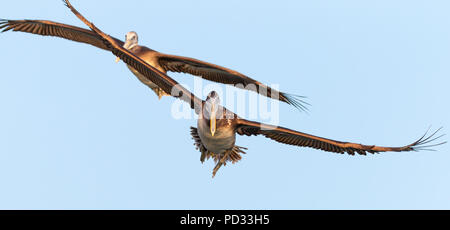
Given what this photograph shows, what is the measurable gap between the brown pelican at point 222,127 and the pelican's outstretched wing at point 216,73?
52 centimetres

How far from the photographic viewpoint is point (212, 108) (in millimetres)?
11305

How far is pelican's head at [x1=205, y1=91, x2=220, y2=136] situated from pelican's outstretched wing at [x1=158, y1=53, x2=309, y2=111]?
2.00 ft

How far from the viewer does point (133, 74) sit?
14.2 meters

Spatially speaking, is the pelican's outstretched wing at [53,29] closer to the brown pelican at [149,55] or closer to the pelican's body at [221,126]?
the brown pelican at [149,55]

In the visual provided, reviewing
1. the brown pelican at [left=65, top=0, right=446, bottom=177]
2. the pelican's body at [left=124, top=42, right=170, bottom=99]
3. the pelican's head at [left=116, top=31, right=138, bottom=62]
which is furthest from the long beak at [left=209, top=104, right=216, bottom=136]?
the pelican's head at [left=116, top=31, right=138, bottom=62]

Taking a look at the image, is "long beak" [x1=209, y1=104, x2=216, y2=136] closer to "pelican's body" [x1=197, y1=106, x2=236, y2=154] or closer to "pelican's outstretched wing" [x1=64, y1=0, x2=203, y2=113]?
"pelican's body" [x1=197, y1=106, x2=236, y2=154]

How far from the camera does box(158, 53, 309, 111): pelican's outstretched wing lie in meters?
11.4

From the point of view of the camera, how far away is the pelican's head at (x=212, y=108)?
1130 cm

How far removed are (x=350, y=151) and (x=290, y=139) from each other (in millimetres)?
1000

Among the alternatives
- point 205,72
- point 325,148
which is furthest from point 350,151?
point 205,72

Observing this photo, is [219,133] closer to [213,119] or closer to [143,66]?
[213,119]

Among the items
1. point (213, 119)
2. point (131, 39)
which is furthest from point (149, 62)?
point (213, 119)

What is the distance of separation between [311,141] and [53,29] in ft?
17.9

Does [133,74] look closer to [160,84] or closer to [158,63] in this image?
[158,63]
